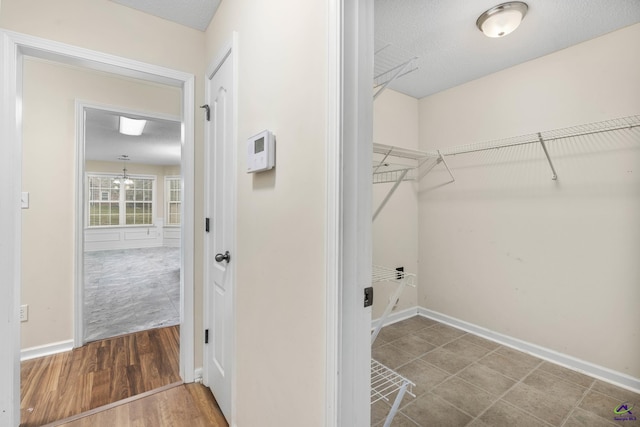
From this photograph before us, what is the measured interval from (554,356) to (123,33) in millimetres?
3792

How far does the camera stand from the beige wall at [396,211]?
283 centimetres

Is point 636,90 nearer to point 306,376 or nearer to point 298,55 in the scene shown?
point 298,55

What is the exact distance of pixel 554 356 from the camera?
7.44ft

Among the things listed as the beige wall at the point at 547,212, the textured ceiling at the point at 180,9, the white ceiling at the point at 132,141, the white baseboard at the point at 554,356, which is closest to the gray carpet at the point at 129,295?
the white ceiling at the point at 132,141

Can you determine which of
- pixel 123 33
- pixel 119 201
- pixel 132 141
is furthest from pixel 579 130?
pixel 119 201

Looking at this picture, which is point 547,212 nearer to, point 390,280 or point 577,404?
point 577,404

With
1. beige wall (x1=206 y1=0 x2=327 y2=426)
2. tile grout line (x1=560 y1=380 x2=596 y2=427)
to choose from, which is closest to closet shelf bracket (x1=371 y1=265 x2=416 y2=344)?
beige wall (x1=206 y1=0 x2=327 y2=426)

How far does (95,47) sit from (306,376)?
6.96 feet

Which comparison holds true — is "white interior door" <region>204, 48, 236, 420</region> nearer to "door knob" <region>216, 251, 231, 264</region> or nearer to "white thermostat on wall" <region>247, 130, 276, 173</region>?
"door knob" <region>216, 251, 231, 264</region>

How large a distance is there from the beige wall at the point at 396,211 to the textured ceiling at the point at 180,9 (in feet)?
5.22

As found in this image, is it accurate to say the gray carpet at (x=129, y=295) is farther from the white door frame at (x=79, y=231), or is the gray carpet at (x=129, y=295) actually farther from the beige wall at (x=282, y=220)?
the beige wall at (x=282, y=220)

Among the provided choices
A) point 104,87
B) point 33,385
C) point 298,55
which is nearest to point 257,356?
point 298,55

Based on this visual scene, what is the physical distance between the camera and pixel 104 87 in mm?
2592

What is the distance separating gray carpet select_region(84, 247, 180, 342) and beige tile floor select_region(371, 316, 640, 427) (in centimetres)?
237
